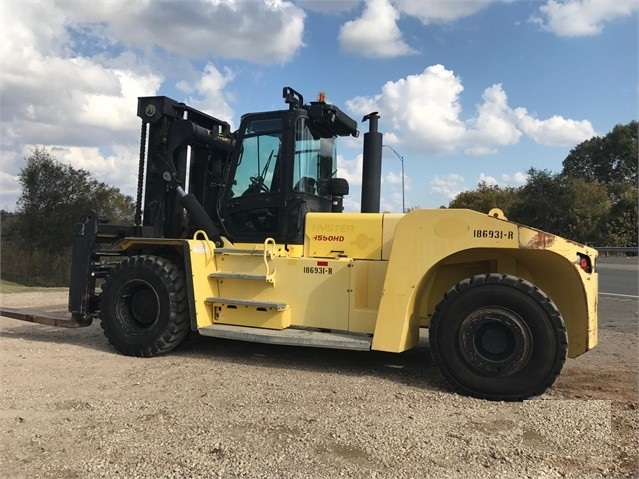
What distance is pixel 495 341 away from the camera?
202 inches

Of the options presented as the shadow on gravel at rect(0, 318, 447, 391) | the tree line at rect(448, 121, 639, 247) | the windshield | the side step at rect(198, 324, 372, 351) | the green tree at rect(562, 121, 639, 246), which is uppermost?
the green tree at rect(562, 121, 639, 246)

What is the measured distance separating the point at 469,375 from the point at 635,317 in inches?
278

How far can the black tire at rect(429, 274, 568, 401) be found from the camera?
4926mm

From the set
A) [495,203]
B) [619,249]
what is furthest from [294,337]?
[495,203]

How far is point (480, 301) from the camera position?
16.9ft

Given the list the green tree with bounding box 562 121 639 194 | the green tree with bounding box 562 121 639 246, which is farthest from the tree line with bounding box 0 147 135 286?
the green tree with bounding box 562 121 639 194

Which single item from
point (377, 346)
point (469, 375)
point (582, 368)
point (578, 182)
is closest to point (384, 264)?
point (377, 346)

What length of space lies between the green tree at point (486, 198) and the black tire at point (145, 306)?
137ft

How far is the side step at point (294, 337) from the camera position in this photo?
5.73 metres

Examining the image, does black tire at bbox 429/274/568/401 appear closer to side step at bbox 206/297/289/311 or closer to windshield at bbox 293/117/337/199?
side step at bbox 206/297/289/311

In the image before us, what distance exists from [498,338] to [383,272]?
1.46 meters

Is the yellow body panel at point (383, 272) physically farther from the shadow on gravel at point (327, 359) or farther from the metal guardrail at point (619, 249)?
the metal guardrail at point (619, 249)

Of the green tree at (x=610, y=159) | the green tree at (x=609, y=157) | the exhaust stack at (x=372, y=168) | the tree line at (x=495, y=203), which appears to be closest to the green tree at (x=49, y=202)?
the tree line at (x=495, y=203)

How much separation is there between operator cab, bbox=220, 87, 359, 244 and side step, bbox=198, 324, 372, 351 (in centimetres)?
115
